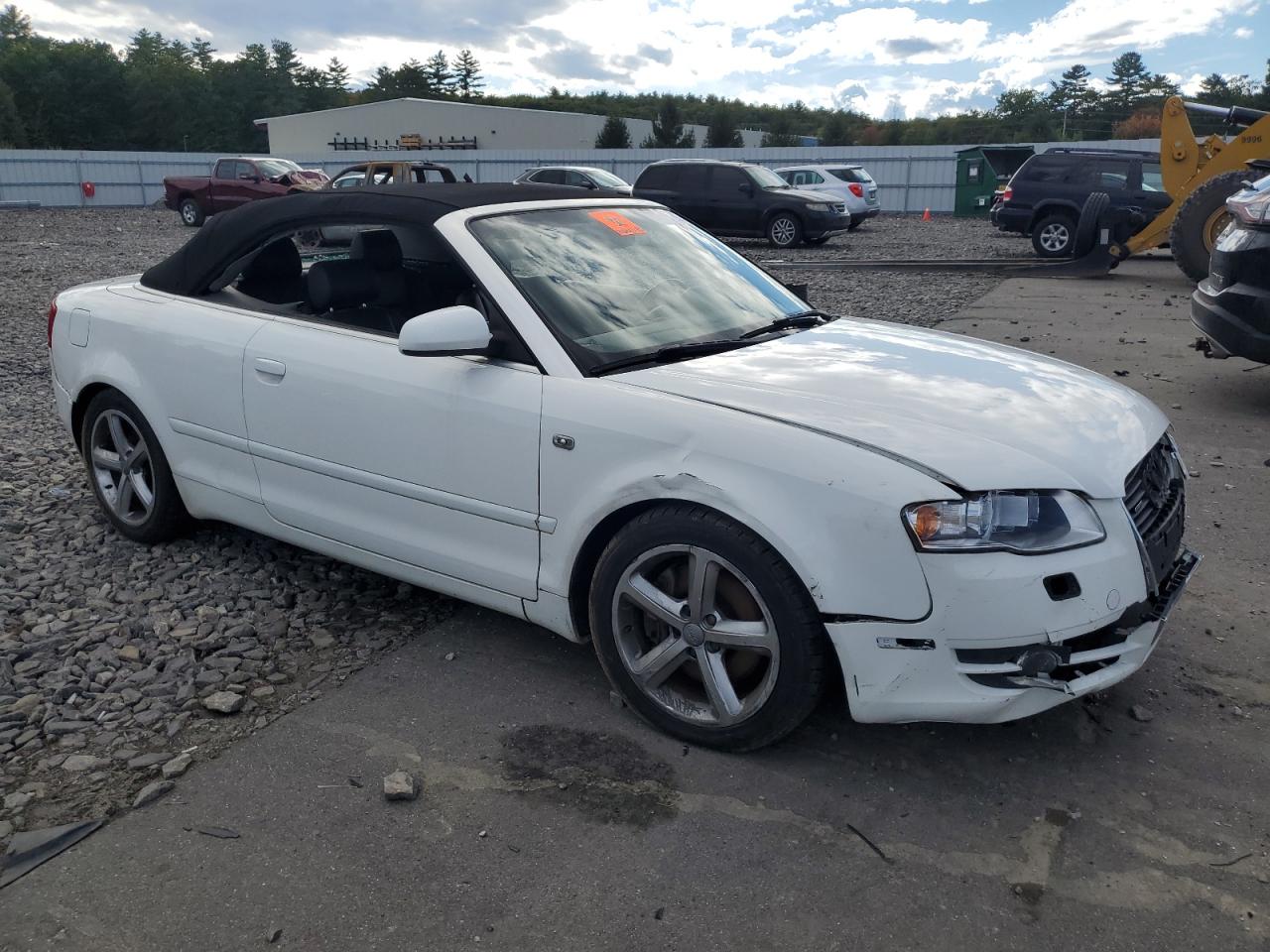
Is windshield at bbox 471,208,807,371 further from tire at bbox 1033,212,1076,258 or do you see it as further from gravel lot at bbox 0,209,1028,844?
tire at bbox 1033,212,1076,258

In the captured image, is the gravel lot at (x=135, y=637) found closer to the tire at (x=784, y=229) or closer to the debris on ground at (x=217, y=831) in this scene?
the debris on ground at (x=217, y=831)

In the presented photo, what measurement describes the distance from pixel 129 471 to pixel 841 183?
23.1 m

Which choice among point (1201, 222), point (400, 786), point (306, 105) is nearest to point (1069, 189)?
point (1201, 222)

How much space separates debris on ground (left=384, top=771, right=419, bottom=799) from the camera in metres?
2.85

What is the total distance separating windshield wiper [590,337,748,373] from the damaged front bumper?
1.05 m

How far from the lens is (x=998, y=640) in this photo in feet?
8.67

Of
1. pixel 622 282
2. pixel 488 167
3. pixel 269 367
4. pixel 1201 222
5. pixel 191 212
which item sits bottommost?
pixel 269 367

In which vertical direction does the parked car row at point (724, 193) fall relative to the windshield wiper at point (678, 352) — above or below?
above

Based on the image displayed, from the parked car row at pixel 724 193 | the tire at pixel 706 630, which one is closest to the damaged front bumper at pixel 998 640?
the tire at pixel 706 630

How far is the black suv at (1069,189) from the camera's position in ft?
57.2

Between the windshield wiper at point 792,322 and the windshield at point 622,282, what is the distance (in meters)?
0.03

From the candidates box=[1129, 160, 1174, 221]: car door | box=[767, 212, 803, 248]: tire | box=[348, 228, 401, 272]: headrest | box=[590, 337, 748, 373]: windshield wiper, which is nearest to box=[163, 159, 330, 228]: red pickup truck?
box=[767, 212, 803, 248]: tire

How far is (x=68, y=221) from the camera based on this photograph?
28.0 m

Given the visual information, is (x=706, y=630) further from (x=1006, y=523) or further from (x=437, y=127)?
(x=437, y=127)
